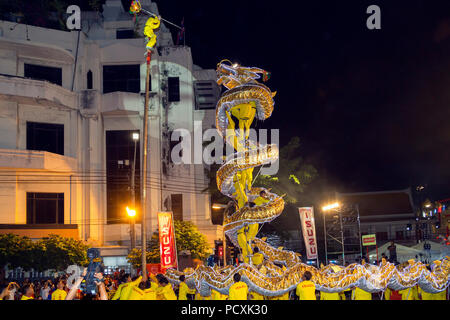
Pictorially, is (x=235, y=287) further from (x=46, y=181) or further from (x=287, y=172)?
(x=46, y=181)

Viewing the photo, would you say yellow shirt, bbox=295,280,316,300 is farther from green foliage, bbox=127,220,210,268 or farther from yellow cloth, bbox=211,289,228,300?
green foliage, bbox=127,220,210,268

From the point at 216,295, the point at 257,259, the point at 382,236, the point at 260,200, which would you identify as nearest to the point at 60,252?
the point at 216,295

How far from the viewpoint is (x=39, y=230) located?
2798 centimetres

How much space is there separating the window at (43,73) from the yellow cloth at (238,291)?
24938 millimetres

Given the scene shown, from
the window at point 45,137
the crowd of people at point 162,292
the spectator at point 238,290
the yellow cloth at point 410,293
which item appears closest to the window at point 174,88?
the window at point 45,137

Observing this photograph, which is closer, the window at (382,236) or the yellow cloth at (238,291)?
the yellow cloth at (238,291)

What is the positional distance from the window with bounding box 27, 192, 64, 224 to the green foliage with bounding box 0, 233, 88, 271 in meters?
4.10

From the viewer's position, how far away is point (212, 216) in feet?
118

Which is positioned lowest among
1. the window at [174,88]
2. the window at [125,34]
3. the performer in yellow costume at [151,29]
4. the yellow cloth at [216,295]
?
the yellow cloth at [216,295]

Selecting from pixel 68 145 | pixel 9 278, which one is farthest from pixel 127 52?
pixel 9 278

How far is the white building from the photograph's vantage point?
29.0 meters

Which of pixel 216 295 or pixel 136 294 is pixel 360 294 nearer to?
pixel 216 295

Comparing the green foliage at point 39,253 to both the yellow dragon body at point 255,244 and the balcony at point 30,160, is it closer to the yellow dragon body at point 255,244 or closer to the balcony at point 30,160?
the balcony at point 30,160

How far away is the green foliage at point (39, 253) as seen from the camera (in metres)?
24.5
